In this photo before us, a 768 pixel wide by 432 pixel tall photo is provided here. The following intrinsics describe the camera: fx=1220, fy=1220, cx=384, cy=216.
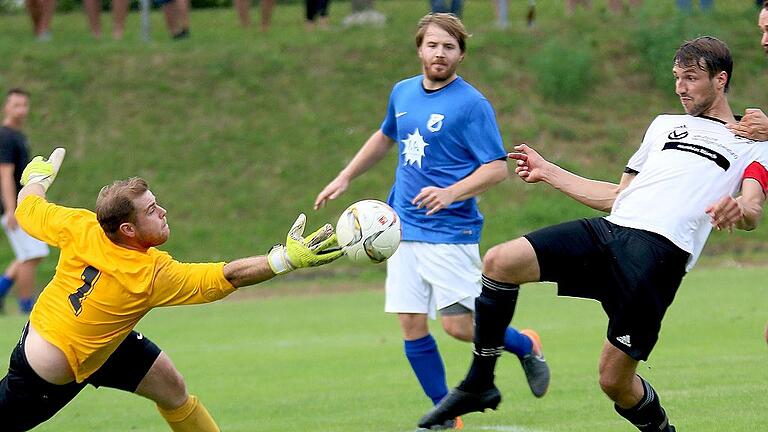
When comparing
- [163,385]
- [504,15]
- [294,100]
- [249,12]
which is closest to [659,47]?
[504,15]

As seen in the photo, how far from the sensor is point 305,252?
5336mm

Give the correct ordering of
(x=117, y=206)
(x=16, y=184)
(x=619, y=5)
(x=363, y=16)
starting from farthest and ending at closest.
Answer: (x=619, y=5) → (x=363, y=16) → (x=16, y=184) → (x=117, y=206)

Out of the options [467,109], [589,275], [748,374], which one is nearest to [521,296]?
[748,374]

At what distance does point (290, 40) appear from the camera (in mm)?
22047

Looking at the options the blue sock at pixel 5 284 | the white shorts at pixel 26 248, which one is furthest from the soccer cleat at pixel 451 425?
the blue sock at pixel 5 284

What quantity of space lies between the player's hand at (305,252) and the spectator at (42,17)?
17.1 meters

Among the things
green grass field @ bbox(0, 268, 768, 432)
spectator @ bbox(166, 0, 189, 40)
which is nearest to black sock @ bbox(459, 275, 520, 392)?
green grass field @ bbox(0, 268, 768, 432)

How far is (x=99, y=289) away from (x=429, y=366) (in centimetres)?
241

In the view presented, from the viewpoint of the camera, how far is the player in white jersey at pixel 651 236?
573 centimetres

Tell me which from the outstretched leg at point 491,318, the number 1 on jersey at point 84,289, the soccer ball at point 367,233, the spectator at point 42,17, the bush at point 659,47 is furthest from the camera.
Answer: the spectator at point 42,17

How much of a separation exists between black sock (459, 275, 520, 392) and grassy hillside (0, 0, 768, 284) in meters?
11.7

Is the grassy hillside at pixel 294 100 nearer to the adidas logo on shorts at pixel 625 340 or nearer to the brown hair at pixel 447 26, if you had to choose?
the brown hair at pixel 447 26

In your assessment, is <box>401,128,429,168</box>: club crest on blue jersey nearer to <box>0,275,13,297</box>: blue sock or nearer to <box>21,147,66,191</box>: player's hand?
<box>21,147,66,191</box>: player's hand

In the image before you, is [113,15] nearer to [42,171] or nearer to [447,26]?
[447,26]
